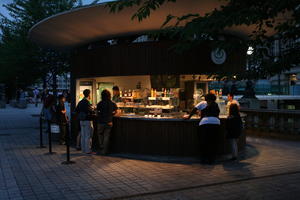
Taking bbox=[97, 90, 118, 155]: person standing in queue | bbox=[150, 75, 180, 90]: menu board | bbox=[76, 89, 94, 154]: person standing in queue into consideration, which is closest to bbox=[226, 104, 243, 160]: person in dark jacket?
bbox=[150, 75, 180, 90]: menu board

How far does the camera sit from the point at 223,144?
9258 millimetres

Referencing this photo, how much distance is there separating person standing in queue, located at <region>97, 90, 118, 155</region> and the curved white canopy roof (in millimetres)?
2189

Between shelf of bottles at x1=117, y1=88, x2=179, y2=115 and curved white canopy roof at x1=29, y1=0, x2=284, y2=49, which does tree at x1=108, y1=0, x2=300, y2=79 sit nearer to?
curved white canopy roof at x1=29, y1=0, x2=284, y2=49

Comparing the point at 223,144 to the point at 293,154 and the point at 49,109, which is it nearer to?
the point at 293,154

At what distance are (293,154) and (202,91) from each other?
3.47m

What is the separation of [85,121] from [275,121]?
8.07 m

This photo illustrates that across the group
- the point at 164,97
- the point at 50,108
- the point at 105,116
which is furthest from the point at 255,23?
the point at 50,108

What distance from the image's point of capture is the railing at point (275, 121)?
12688 mm

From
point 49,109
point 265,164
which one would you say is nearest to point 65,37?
point 49,109

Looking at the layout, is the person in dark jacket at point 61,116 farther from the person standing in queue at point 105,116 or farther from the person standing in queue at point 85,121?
the person standing in queue at point 105,116

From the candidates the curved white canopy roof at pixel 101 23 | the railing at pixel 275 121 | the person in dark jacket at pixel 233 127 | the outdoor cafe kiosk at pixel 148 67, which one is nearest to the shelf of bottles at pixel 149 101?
the outdoor cafe kiosk at pixel 148 67

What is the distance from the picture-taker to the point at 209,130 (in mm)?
8367

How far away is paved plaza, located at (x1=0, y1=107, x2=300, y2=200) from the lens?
604cm

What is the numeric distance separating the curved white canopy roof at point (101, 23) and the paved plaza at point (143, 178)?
4.03 metres
